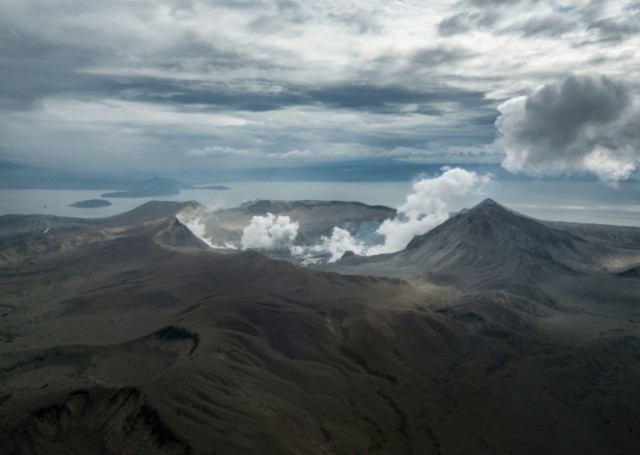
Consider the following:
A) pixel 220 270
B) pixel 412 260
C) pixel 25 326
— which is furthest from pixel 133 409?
pixel 412 260

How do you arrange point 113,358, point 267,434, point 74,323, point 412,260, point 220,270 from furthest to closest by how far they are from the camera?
point 412,260 < point 220,270 < point 74,323 < point 113,358 < point 267,434

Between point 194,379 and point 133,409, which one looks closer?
point 133,409

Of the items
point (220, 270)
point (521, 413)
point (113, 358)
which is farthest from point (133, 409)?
point (220, 270)

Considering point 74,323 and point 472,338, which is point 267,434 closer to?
point 472,338

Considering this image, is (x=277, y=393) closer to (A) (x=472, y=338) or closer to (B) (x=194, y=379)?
(B) (x=194, y=379)

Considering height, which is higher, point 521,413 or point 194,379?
point 194,379

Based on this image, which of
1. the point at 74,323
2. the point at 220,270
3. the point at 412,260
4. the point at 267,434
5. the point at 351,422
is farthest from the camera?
the point at 412,260
